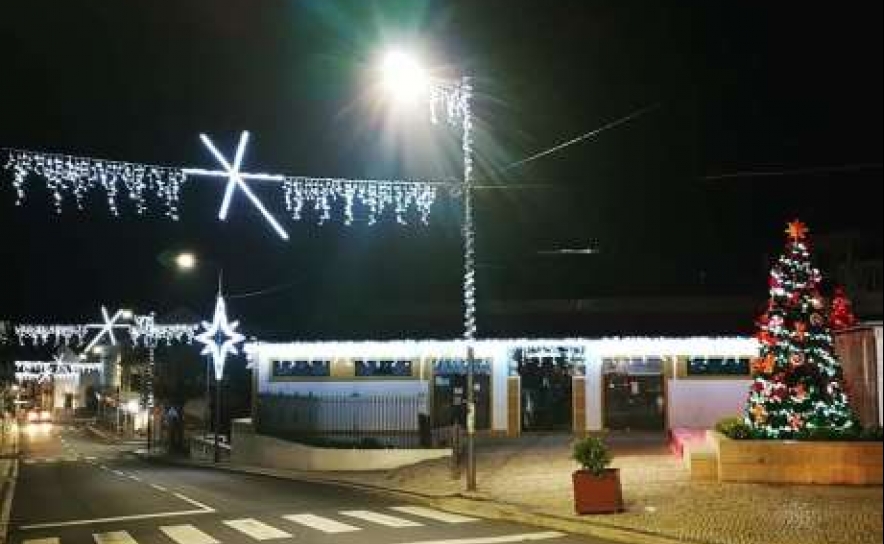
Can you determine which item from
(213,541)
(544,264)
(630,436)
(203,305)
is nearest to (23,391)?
(203,305)

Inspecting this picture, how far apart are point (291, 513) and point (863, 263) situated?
128 feet

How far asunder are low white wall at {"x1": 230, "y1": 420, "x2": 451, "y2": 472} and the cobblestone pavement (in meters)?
2.22

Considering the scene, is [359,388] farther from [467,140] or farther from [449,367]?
[467,140]

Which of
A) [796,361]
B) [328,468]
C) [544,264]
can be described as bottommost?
[328,468]

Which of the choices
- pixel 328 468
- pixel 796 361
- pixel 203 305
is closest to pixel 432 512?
pixel 796 361

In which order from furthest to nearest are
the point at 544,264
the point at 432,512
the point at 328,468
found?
the point at 544,264 → the point at 328,468 → the point at 432,512

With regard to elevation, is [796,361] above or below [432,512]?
above

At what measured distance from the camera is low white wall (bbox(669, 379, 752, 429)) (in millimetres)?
30266

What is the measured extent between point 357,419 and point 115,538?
58.0ft

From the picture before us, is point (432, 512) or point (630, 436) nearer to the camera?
point (432, 512)

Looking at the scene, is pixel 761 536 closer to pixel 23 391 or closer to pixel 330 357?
pixel 330 357

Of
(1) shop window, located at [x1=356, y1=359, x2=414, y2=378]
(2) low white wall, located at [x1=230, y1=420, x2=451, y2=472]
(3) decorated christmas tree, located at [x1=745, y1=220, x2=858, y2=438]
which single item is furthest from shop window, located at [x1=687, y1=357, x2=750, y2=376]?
(3) decorated christmas tree, located at [x1=745, y1=220, x2=858, y2=438]

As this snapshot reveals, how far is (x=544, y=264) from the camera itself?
4119 centimetres

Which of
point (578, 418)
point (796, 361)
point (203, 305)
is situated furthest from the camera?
point (203, 305)
